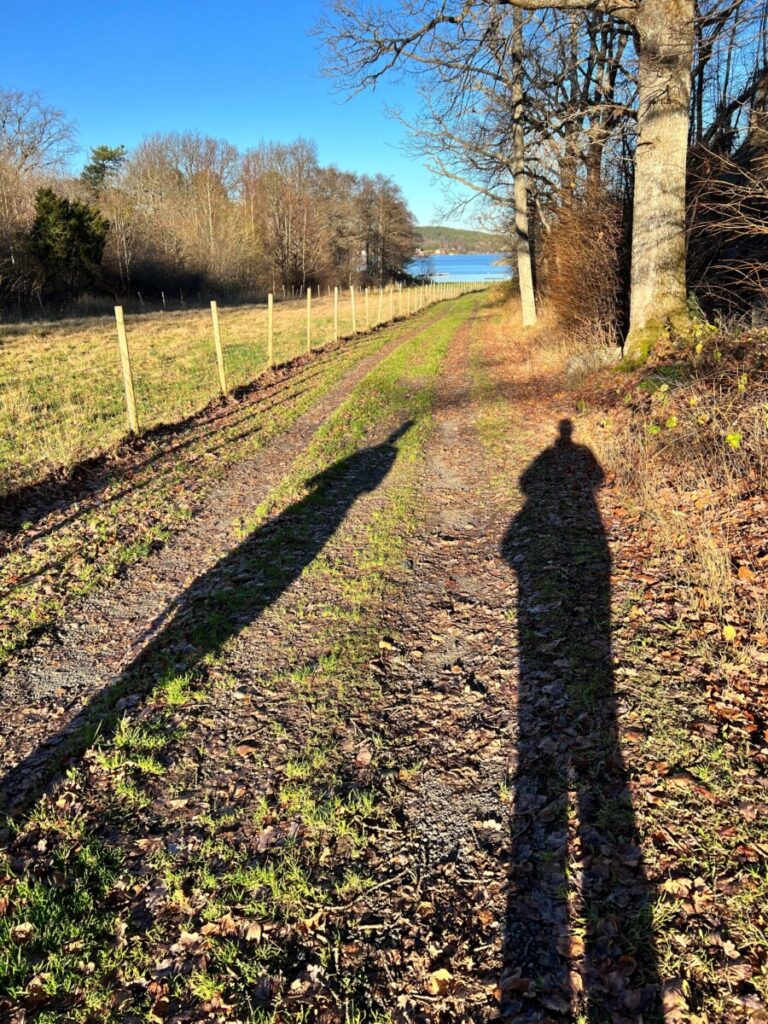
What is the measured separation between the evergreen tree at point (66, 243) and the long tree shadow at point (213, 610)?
3664 cm

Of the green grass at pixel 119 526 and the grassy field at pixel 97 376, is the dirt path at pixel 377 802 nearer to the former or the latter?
the green grass at pixel 119 526

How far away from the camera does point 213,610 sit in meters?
5.07

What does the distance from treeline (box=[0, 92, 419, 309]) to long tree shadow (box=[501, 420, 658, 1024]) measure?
39.4 meters

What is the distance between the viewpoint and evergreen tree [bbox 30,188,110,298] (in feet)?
115

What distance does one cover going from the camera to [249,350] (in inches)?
808

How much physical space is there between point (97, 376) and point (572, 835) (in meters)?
16.4

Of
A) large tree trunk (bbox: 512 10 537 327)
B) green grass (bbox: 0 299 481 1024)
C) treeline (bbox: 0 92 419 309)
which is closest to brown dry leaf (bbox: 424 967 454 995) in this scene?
green grass (bbox: 0 299 481 1024)

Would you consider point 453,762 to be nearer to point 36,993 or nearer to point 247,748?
point 247,748

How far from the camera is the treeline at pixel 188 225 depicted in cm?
3572

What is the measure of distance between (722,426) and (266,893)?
5647 millimetres

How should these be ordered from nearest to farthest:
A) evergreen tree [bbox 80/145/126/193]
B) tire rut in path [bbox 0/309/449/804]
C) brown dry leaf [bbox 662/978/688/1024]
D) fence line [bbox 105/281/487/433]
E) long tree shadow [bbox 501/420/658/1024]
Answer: brown dry leaf [bbox 662/978/688/1024] < long tree shadow [bbox 501/420/658/1024] < tire rut in path [bbox 0/309/449/804] < fence line [bbox 105/281/487/433] < evergreen tree [bbox 80/145/126/193]

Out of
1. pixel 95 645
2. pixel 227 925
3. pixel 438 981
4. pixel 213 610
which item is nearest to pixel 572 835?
pixel 438 981

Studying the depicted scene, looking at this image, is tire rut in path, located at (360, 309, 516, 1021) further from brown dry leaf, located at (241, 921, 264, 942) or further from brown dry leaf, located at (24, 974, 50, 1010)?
brown dry leaf, located at (24, 974, 50, 1010)

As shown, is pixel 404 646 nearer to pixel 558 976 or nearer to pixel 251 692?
pixel 251 692
